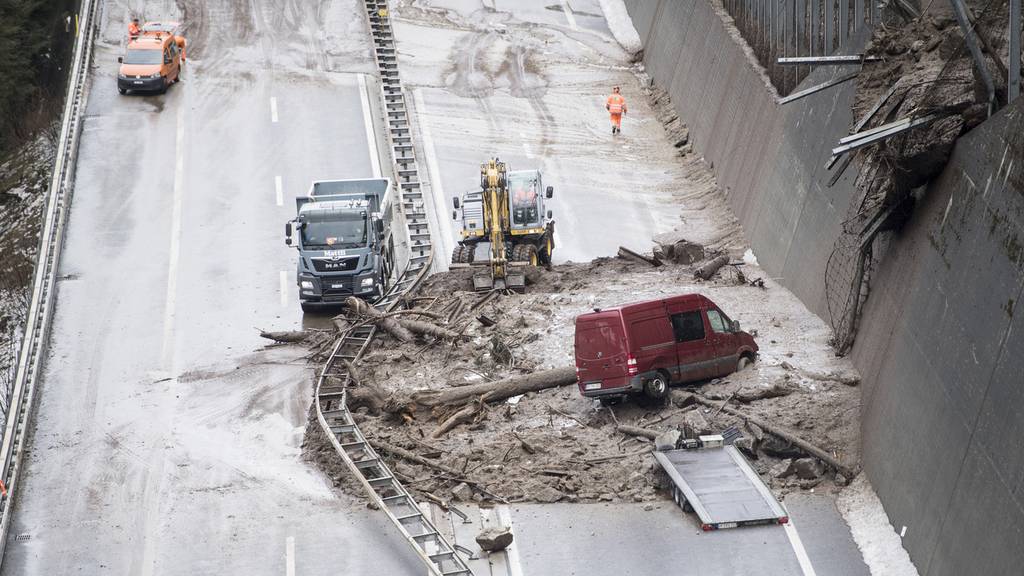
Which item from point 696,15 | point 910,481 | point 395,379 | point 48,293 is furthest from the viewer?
point 696,15

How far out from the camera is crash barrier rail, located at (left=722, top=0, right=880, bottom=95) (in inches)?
1273

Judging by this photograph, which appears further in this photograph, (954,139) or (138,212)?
(138,212)

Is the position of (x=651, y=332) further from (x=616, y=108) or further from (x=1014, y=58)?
(x=616, y=108)

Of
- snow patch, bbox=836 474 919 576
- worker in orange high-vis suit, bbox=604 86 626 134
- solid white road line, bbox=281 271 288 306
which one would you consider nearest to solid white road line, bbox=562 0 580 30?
worker in orange high-vis suit, bbox=604 86 626 134

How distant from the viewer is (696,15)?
48.2 m

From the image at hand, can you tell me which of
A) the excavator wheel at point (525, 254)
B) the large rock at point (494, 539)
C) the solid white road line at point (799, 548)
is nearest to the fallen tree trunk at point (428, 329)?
the excavator wheel at point (525, 254)

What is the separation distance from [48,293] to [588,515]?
17.2 metres

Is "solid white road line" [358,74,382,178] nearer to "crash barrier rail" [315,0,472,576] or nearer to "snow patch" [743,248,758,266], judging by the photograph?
"crash barrier rail" [315,0,472,576]

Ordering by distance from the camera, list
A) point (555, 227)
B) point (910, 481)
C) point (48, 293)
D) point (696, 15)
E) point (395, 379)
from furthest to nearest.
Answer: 1. point (696, 15)
2. point (555, 227)
3. point (48, 293)
4. point (395, 379)
5. point (910, 481)

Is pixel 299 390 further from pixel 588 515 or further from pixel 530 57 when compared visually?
pixel 530 57

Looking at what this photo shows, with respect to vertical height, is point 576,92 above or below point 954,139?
below

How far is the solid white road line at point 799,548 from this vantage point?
19.9 meters

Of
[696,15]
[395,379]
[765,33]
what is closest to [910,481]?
[395,379]

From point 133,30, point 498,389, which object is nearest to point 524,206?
point 498,389
